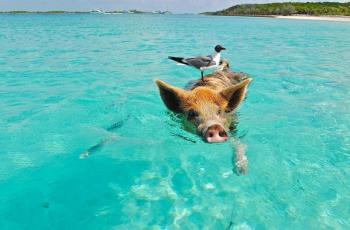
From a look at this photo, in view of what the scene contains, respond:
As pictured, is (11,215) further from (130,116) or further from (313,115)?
(313,115)

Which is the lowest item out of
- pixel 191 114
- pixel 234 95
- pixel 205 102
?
pixel 191 114

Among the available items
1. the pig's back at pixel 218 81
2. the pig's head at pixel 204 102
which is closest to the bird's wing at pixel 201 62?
the pig's back at pixel 218 81

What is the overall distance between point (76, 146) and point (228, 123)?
3674 millimetres

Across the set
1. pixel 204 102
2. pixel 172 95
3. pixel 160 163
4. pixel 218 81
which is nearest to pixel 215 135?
pixel 204 102

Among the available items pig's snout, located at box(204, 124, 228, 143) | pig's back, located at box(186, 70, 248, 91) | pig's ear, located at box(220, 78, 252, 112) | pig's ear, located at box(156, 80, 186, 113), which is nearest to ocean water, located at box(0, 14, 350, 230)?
pig's ear, located at box(156, 80, 186, 113)

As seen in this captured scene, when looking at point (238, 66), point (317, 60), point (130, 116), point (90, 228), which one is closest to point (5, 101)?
point (130, 116)

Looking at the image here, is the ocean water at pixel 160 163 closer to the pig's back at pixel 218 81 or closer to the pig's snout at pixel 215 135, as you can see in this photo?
the pig's back at pixel 218 81

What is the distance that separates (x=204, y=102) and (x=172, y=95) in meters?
0.64

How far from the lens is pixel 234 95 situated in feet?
21.9

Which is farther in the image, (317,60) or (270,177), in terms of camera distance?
(317,60)

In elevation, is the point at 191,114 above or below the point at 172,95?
→ below

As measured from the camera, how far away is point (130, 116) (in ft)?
33.7

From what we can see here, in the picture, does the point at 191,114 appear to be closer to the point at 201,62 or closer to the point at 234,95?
the point at 234,95

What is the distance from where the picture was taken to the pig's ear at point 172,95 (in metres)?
6.61
